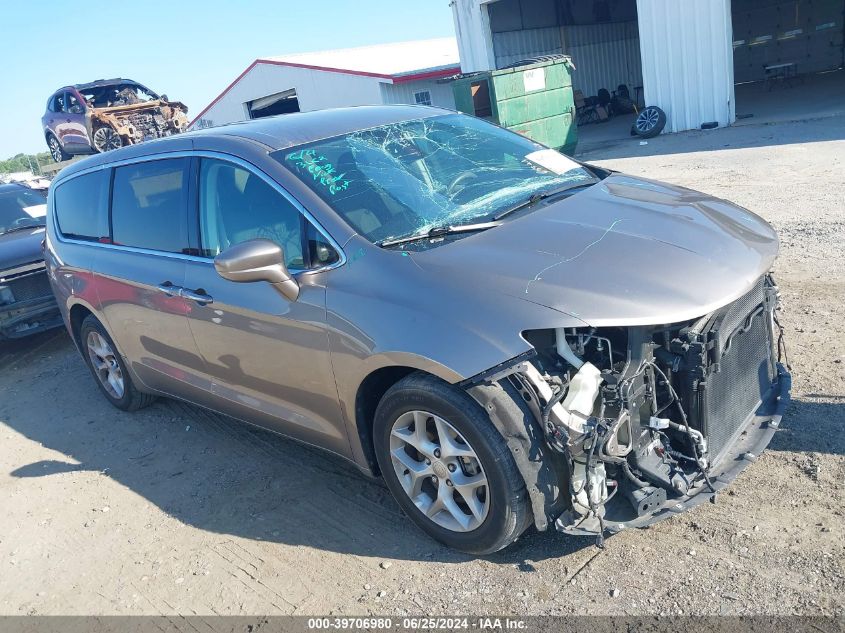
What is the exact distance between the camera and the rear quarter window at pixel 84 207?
16.4ft

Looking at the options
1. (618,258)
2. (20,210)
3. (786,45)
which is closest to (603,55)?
(786,45)

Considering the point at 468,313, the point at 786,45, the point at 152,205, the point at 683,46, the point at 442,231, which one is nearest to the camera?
the point at 468,313

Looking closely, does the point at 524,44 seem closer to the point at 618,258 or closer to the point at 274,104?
the point at 274,104

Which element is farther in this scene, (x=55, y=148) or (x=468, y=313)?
(x=55, y=148)

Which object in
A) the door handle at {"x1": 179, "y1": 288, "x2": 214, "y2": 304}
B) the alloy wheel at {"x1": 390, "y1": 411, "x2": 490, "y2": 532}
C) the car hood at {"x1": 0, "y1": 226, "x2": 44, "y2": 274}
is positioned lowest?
the alloy wheel at {"x1": 390, "y1": 411, "x2": 490, "y2": 532}

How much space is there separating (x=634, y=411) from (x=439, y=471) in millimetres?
878

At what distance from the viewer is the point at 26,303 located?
281 inches

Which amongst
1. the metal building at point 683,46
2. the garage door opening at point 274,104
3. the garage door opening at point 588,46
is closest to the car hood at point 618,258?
the metal building at point 683,46

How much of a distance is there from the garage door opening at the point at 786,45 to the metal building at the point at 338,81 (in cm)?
1008

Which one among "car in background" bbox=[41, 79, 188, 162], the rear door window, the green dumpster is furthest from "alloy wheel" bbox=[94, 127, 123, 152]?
the rear door window

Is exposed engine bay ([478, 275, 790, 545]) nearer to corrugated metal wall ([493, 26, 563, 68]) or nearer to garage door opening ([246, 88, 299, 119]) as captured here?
corrugated metal wall ([493, 26, 563, 68])

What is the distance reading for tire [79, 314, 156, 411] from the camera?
532 centimetres

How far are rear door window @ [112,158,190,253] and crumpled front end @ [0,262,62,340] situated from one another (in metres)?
2.98

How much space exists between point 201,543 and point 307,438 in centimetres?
79
